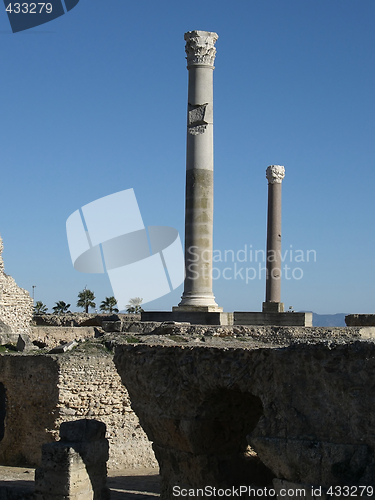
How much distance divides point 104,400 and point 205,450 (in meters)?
4.71

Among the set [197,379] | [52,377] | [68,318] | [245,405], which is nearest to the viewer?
[197,379]

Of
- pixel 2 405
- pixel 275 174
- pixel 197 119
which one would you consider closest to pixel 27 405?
pixel 2 405

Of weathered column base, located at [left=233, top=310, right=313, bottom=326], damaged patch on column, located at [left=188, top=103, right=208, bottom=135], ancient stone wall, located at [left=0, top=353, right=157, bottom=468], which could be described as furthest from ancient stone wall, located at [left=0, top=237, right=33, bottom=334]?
ancient stone wall, located at [left=0, top=353, right=157, bottom=468]

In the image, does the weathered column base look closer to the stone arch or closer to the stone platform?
the stone arch

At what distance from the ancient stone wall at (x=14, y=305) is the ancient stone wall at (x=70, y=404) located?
779cm

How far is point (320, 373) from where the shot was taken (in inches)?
326

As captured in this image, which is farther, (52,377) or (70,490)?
(52,377)

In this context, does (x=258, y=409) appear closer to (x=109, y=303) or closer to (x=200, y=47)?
(x=200, y=47)

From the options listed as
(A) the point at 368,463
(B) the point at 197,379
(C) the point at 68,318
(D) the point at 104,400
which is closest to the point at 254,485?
(B) the point at 197,379

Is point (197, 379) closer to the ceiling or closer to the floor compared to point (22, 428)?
closer to the ceiling

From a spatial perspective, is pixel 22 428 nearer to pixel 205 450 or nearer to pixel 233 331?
pixel 233 331

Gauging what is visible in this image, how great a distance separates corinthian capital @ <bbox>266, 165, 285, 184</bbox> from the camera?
26.5 meters

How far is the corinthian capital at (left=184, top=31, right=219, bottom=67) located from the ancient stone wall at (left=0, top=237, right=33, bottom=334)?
8.47 meters

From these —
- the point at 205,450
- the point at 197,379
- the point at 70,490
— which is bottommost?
the point at 70,490
